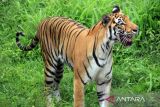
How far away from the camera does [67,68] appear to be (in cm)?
841

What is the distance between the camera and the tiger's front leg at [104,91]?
653cm

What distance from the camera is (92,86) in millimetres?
7562

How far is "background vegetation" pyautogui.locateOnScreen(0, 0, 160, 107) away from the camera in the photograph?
7.00 m

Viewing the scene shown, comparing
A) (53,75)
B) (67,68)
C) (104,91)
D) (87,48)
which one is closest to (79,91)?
(104,91)

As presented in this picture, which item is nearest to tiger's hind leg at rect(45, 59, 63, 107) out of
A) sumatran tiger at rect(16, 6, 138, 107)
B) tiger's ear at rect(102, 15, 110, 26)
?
sumatran tiger at rect(16, 6, 138, 107)

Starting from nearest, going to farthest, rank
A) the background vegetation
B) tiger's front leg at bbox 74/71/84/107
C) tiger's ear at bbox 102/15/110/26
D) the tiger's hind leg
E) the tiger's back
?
tiger's ear at bbox 102/15/110/26 → tiger's front leg at bbox 74/71/84/107 → the tiger's back → the background vegetation → the tiger's hind leg

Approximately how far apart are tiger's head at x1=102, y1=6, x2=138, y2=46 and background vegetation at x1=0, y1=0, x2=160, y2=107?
3.88 ft

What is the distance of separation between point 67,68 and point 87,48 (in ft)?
6.68

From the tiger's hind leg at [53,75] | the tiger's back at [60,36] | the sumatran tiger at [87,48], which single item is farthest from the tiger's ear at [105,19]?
the tiger's hind leg at [53,75]

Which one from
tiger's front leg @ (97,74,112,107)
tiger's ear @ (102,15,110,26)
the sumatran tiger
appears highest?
tiger's ear @ (102,15,110,26)

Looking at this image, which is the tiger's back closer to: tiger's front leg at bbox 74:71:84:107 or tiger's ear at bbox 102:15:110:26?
tiger's front leg at bbox 74:71:84:107

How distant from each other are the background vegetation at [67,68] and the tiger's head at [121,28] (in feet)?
3.88

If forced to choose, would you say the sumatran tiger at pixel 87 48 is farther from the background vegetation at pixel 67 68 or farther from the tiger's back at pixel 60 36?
the background vegetation at pixel 67 68

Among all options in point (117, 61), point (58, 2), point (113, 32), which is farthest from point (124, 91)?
point (58, 2)
